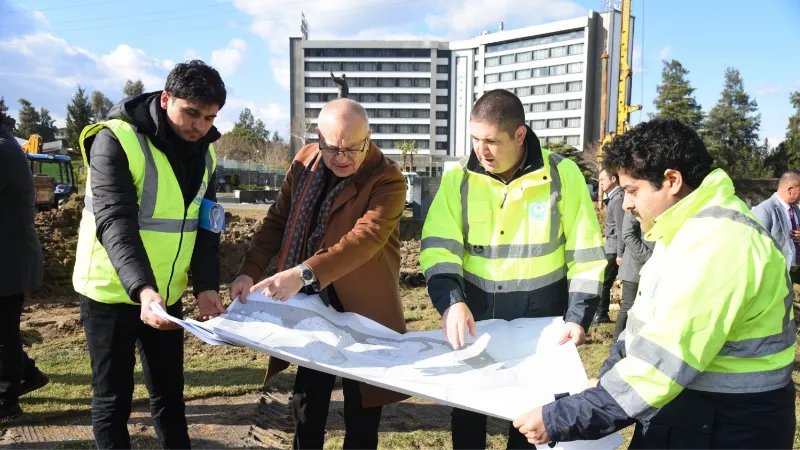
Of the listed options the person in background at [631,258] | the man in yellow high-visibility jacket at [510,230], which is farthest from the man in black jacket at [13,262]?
the person in background at [631,258]

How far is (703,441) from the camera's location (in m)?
1.78

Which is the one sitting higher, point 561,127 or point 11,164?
point 561,127

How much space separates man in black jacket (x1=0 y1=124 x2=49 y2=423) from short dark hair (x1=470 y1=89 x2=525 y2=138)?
3.22 meters

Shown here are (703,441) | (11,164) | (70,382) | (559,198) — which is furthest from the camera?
(70,382)

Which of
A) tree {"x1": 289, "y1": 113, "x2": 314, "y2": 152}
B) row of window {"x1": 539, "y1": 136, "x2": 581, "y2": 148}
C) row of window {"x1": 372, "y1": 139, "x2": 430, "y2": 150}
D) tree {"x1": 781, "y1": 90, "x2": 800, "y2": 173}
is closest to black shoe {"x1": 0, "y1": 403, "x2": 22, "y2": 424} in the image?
tree {"x1": 781, "y1": 90, "x2": 800, "y2": 173}

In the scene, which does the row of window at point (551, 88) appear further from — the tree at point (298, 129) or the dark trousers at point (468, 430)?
the dark trousers at point (468, 430)

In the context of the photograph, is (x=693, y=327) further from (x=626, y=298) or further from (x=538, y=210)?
(x=626, y=298)

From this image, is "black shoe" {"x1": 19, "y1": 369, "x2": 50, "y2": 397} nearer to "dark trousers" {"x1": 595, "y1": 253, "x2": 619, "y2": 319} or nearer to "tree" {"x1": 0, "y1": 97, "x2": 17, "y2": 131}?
"tree" {"x1": 0, "y1": 97, "x2": 17, "y2": 131}

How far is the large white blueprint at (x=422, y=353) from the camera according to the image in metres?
2.09

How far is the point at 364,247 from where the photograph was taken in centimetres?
264

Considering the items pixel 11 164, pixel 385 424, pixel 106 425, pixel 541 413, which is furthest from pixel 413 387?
pixel 11 164

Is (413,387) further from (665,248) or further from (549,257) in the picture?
(665,248)

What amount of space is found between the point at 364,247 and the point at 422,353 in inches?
20.7

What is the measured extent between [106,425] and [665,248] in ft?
7.77
